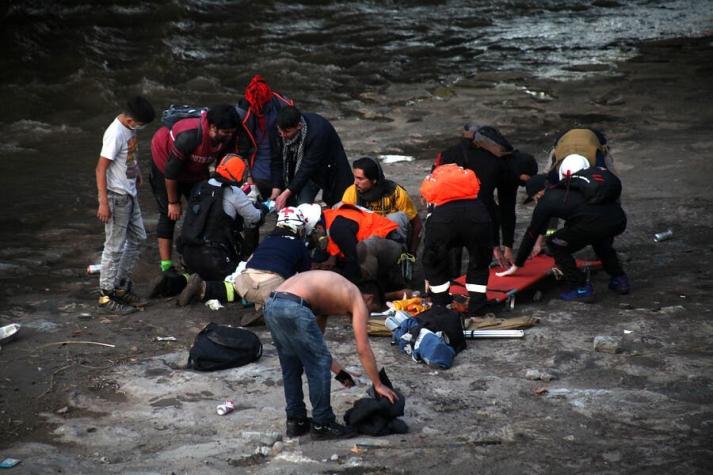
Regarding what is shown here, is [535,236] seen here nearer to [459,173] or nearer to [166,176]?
[459,173]

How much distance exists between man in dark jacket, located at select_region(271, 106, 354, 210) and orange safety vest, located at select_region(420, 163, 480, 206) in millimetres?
1586

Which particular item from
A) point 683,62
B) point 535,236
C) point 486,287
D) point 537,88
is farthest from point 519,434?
point 683,62

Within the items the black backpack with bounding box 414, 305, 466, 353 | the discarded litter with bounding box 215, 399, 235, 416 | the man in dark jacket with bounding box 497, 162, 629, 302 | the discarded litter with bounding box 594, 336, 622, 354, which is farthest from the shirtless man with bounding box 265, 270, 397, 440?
the man in dark jacket with bounding box 497, 162, 629, 302

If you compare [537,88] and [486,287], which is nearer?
[486,287]

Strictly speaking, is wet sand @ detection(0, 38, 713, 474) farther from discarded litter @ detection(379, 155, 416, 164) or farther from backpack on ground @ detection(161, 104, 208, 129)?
discarded litter @ detection(379, 155, 416, 164)

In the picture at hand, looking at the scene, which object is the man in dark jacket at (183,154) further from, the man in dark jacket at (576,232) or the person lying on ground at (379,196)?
the man in dark jacket at (576,232)

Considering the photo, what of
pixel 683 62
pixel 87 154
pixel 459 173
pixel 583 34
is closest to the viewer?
pixel 459 173

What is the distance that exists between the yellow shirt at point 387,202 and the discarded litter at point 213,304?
55.9 inches

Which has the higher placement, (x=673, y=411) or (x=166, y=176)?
(x=166, y=176)

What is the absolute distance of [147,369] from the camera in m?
7.26

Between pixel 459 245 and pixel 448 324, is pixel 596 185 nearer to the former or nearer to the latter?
pixel 459 245

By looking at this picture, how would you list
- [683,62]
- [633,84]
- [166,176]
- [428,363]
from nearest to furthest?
[428,363] → [166,176] → [633,84] → [683,62]

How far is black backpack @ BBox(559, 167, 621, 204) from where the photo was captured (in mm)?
8141

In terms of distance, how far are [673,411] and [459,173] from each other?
2.60 m
